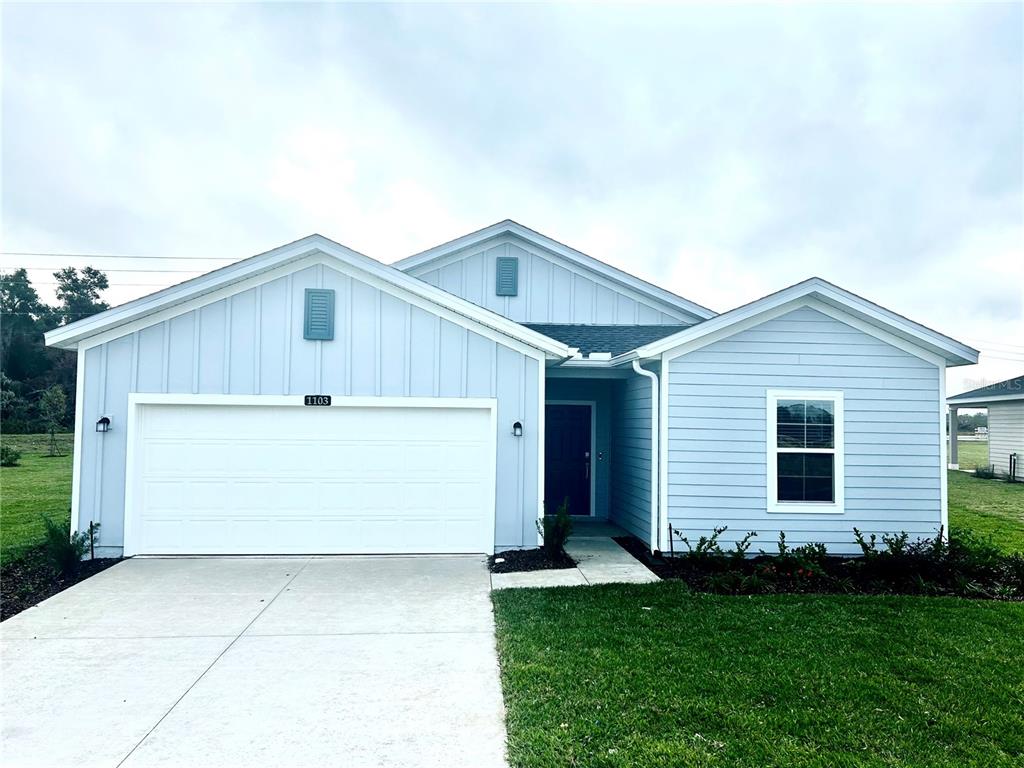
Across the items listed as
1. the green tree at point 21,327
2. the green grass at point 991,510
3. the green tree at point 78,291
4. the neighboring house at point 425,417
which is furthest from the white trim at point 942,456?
the green tree at point 78,291

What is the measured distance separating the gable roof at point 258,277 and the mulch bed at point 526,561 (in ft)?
8.72

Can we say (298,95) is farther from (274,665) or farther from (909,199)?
(909,199)

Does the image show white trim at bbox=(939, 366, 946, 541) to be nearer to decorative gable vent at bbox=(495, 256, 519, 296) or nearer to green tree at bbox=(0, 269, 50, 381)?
decorative gable vent at bbox=(495, 256, 519, 296)

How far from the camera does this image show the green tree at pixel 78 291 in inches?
1379

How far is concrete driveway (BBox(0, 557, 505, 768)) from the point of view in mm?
3500

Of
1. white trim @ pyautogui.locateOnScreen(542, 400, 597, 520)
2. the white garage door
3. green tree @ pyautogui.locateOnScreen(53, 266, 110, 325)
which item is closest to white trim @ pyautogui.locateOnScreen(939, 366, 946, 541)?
white trim @ pyautogui.locateOnScreen(542, 400, 597, 520)

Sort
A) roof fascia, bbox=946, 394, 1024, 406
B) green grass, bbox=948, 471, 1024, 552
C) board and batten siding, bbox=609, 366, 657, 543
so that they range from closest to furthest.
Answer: board and batten siding, bbox=609, 366, 657, 543 → green grass, bbox=948, 471, 1024, 552 → roof fascia, bbox=946, 394, 1024, 406

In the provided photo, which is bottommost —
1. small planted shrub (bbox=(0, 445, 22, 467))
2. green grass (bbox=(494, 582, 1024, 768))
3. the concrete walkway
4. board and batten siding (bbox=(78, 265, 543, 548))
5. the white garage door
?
the concrete walkway

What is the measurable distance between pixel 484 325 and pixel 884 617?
5.50 m

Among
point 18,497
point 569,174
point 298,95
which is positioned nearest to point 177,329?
point 298,95

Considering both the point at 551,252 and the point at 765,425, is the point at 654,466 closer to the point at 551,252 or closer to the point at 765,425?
the point at 765,425

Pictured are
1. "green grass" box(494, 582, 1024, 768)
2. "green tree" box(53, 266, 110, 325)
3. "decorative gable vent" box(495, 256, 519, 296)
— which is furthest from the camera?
"green tree" box(53, 266, 110, 325)

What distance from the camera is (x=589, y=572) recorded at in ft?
24.4

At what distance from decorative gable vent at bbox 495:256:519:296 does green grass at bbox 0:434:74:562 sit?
8.40 meters
